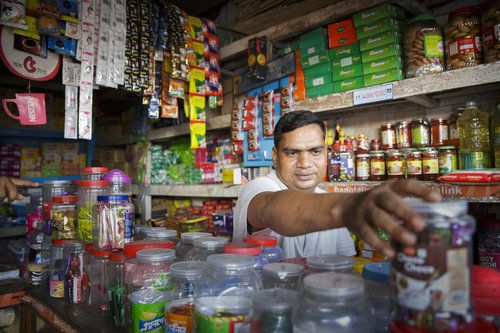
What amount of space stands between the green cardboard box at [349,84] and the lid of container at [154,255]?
1979 millimetres

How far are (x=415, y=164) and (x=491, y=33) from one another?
2.94ft

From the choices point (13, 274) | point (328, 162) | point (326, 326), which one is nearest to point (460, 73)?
point (328, 162)

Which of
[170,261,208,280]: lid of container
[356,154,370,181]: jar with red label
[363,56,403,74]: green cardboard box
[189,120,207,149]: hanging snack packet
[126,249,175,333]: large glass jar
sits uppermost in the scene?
[363,56,403,74]: green cardboard box

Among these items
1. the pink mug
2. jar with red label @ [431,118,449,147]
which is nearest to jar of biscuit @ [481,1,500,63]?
jar with red label @ [431,118,449,147]

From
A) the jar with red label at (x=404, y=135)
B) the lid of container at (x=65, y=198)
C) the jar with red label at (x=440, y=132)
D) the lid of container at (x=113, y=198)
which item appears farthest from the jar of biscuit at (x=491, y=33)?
the lid of container at (x=65, y=198)

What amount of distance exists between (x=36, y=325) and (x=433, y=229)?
2.37 metres

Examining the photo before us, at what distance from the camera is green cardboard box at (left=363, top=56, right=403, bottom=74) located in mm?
2221

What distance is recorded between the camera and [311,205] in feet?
2.68

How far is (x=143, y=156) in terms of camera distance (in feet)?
15.8

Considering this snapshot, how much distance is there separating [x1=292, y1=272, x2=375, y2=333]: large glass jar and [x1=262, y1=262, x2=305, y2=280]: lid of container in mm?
213

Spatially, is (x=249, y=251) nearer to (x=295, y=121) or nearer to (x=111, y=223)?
(x=111, y=223)

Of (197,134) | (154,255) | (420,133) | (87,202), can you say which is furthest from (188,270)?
(197,134)

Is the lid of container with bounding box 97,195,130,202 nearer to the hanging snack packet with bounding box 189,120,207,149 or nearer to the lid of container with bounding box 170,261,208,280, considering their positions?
the lid of container with bounding box 170,261,208,280

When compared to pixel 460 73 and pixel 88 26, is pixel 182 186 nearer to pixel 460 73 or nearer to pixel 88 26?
pixel 88 26
